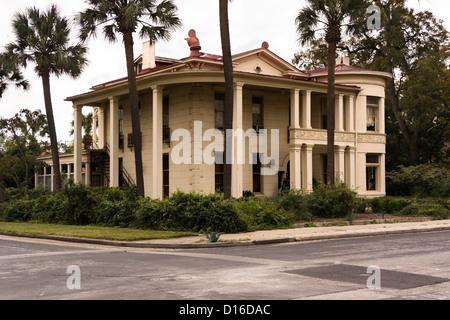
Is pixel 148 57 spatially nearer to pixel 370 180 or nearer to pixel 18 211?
pixel 18 211

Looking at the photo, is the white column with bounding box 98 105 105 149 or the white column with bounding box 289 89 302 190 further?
the white column with bounding box 98 105 105 149

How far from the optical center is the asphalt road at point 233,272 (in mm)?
8148

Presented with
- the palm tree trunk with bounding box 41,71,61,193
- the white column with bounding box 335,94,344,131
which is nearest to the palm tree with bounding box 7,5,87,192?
the palm tree trunk with bounding box 41,71,61,193

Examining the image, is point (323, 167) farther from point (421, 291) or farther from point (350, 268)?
point (421, 291)

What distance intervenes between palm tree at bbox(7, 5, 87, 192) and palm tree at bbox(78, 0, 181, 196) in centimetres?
557

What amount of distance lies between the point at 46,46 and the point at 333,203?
→ 740 inches

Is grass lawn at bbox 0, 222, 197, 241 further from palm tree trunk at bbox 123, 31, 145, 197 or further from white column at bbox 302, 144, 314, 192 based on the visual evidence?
white column at bbox 302, 144, 314, 192

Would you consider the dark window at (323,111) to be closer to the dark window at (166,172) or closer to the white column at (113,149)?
the dark window at (166,172)

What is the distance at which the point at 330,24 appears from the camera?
2816 centimetres

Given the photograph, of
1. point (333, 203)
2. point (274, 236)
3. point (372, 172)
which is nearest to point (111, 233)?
point (274, 236)

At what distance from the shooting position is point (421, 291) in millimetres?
8359

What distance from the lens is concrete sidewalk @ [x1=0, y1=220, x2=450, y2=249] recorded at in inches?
626

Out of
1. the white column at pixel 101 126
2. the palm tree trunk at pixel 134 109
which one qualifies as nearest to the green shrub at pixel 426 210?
the palm tree trunk at pixel 134 109
